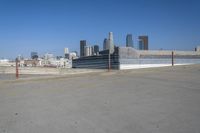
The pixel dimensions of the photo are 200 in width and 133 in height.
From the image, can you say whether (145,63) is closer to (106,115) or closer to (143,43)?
(143,43)

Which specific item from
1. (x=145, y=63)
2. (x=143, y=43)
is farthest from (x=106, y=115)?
(x=143, y=43)

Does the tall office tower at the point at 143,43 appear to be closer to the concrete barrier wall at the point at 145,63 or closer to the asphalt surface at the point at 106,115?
the concrete barrier wall at the point at 145,63

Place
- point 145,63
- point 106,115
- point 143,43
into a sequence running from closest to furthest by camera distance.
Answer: point 106,115 < point 145,63 < point 143,43

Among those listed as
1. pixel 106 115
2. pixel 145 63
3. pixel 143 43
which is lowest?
pixel 106 115

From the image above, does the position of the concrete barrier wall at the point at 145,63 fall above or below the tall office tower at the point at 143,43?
below

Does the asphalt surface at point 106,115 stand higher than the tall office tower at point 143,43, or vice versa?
the tall office tower at point 143,43

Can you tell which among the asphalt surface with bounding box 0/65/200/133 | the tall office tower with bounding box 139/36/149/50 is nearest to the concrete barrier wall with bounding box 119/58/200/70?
the tall office tower with bounding box 139/36/149/50

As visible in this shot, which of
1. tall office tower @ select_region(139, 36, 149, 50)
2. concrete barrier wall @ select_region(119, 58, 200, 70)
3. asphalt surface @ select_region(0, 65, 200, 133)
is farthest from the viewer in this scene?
tall office tower @ select_region(139, 36, 149, 50)

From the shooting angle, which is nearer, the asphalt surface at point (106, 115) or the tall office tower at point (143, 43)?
the asphalt surface at point (106, 115)

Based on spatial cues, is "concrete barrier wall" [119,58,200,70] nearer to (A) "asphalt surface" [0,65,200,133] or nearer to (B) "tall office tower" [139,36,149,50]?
(B) "tall office tower" [139,36,149,50]

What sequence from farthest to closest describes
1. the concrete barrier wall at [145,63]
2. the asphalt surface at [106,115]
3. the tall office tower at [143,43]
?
the tall office tower at [143,43] < the concrete barrier wall at [145,63] < the asphalt surface at [106,115]

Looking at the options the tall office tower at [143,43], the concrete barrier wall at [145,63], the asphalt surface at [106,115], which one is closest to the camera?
the asphalt surface at [106,115]

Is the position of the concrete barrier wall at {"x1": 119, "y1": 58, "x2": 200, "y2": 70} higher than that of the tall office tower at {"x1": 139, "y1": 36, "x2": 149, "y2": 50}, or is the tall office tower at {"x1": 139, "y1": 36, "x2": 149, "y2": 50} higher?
the tall office tower at {"x1": 139, "y1": 36, "x2": 149, "y2": 50}

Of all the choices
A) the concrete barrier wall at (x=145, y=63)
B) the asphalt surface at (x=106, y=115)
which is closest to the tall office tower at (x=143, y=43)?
the concrete barrier wall at (x=145, y=63)
